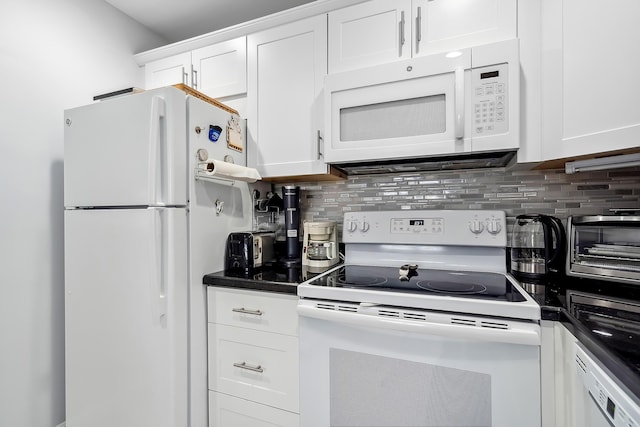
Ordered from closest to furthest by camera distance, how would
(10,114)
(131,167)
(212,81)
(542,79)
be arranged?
1. (542,79)
2. (131,167)
3. (10,114)
4. (212,81)

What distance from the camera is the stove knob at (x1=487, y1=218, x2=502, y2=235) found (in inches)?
56.1

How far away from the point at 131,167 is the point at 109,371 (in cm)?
98

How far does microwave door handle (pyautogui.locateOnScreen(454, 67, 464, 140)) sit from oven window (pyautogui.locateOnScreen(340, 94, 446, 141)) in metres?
0.06

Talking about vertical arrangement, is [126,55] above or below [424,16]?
above

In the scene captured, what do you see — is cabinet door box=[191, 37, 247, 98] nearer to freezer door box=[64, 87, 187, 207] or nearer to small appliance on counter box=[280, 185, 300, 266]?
freezer door box=[64, 87, 187, 207]

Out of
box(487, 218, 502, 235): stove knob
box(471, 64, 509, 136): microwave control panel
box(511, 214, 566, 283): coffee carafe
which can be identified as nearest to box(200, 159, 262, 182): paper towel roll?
box(471, 64, 509, 136): microwave control panel

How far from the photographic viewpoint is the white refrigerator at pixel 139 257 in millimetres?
1306

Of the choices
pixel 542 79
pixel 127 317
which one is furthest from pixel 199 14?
pixel 542 79

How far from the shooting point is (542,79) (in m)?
1.22

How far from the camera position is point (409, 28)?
1.42 meters

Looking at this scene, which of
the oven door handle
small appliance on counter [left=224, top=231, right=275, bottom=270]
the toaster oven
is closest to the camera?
the oven door handle

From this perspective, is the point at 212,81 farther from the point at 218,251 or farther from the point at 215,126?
the point at 218,251

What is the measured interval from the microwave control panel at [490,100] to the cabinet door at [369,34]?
1.19 feet

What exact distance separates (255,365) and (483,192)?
1.49m
